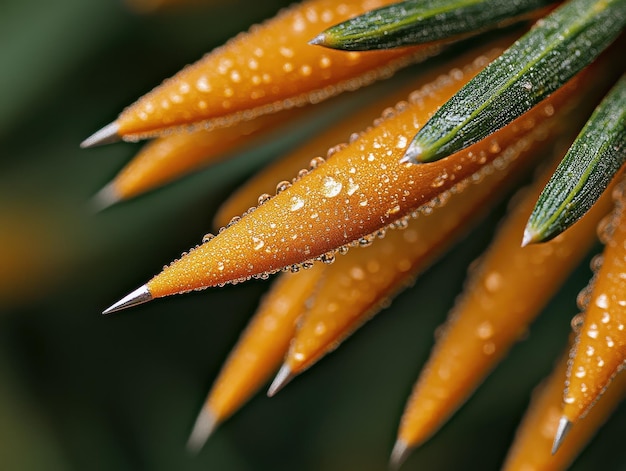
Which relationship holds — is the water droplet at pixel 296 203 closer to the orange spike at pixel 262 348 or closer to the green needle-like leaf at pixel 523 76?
the green needle-like leaf at pixel 523 76

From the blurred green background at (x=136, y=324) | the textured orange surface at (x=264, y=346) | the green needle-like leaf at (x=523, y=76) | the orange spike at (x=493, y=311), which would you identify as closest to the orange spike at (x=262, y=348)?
the textured orange surface at (x=264, y=346)

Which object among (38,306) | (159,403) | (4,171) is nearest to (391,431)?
(159,403)

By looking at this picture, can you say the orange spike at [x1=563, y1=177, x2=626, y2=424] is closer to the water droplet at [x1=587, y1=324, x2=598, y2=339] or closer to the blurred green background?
the water droplet at [x1=587, y1=324, x2=598, y2=339]

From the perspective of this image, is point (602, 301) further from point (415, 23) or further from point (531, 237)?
point (415, 23)

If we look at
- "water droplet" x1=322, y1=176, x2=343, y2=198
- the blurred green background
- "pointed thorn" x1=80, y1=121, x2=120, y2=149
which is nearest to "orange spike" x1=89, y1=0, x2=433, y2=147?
"pointed thorn" x1=80, y1=121, x2=120, y2=149

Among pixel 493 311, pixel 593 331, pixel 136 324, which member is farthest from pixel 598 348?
pixel 136 324

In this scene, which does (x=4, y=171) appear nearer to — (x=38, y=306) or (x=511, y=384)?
(x=38, y=306)
